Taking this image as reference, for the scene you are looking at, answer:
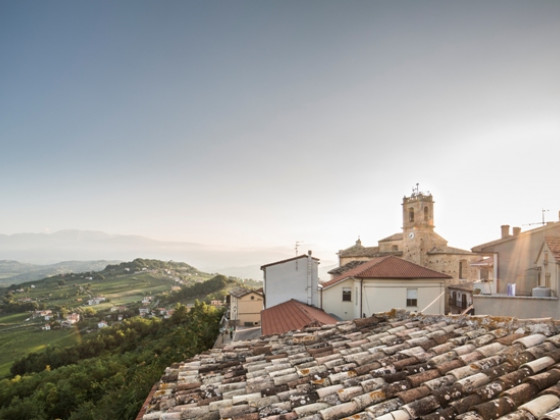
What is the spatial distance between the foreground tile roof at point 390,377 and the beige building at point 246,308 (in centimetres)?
3014

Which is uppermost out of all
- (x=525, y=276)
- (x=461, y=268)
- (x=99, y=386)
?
(x=525, y=276)

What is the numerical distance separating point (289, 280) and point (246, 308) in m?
14.5

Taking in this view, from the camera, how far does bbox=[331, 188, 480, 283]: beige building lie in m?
33.5

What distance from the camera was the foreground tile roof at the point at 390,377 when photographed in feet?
8.45

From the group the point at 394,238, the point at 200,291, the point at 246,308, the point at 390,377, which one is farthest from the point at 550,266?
the point at 200,291

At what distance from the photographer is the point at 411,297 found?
19.0 metres

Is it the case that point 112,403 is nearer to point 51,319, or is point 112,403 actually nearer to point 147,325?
point 147,325

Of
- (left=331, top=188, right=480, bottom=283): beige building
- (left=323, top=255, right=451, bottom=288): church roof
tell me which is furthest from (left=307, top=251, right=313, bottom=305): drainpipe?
(left=331, top=188, right=480, bottom=283): beige building

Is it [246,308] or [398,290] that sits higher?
[398,290]

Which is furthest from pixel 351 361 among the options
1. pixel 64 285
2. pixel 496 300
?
pixel 64 285

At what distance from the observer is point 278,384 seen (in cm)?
360

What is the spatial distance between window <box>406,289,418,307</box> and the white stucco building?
5891mm

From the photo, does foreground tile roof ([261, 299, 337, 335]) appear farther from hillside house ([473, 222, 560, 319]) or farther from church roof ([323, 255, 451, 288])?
hillside house ([473, 222, 560, 319])

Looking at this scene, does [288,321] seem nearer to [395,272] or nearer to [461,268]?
[395,272]
